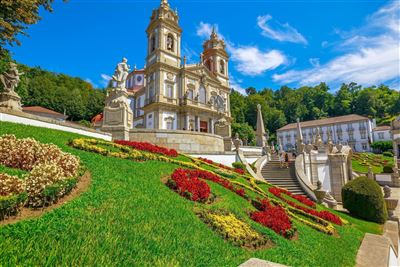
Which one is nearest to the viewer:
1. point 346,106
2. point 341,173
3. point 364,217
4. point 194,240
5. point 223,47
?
point 194,240

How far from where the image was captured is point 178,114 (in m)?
37.3

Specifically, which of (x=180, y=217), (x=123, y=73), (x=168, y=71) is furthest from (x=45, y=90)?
(x=180, y=217)

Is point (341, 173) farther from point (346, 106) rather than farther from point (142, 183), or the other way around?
point (346, 106)

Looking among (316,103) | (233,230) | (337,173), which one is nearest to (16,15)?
(233,230)

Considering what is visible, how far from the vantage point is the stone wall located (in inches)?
601

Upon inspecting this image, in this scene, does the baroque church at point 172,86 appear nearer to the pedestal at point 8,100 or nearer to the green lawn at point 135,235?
the pedestal at point 8,100

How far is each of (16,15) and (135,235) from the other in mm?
13556

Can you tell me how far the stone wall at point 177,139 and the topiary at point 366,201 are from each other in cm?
887

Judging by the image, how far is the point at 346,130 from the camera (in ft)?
257

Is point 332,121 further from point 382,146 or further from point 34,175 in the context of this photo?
point 34,175

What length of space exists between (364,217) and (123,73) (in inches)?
666

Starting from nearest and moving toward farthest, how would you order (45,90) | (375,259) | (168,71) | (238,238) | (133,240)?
(133,240)
(238,238)
(375,259)
(168,71)
(45,90)

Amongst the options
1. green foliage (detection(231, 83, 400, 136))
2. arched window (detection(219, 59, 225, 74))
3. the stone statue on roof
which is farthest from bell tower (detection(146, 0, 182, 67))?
green foliage (detection(231, 83, 400, 136))

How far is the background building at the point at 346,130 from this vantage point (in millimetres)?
74750
